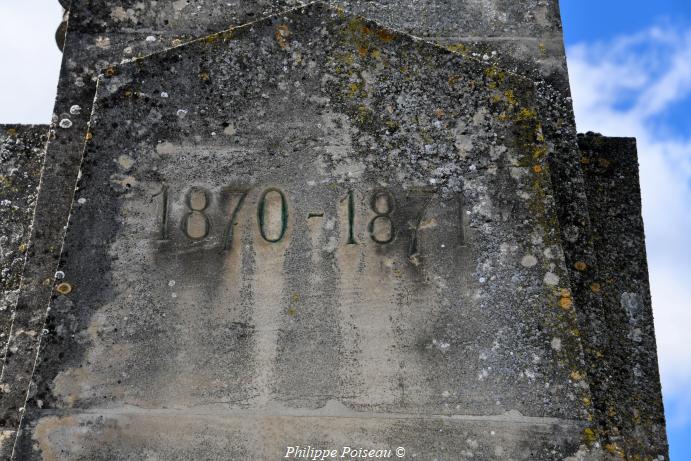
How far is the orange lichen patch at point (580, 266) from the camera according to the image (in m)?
5.11

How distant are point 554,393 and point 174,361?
1.89 metres

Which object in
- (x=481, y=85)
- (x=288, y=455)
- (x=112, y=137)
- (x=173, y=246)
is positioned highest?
(x=481, y=85)

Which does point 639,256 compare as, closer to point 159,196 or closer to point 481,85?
point 481,85

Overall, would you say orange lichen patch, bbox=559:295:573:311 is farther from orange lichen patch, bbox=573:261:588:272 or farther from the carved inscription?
orange lichen patch, bbox=573:261:588:272

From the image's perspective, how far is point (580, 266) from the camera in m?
5.11

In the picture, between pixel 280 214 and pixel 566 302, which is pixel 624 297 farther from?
pixel 280 214

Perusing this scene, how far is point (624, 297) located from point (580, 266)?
49 cm

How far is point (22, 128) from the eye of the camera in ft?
19.4

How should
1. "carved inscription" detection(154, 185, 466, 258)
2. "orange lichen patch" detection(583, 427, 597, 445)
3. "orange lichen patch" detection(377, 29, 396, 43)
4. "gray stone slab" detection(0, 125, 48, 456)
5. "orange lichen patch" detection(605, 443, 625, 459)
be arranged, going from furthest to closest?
1. "gray stone slab" detection(0, 125, 48, 456)
2. "orange lichen patch" detection(605, 443, 625, 459)
3. "orange lichen patch" detection(377, 29, 396, 43)
4. "carved inscription" detection(154, 185, 466, 258)
5. "orange lichen patch" detection(583, 427, 597, 445)

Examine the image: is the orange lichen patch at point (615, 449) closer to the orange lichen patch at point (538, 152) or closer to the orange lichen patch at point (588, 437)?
the orange lichen patch at point (588, 437)

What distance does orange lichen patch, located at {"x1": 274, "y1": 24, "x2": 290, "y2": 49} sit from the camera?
4.78m

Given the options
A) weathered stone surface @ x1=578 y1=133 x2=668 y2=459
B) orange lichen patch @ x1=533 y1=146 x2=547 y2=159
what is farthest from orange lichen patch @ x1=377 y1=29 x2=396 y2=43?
weathered stone surface @ x1=578 y1=133 x2=668 y2=459

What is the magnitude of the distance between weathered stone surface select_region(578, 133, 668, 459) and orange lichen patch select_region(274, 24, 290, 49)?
6.98 ft

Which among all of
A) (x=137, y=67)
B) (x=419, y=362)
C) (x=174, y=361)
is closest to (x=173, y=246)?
(x=174, y=361)
